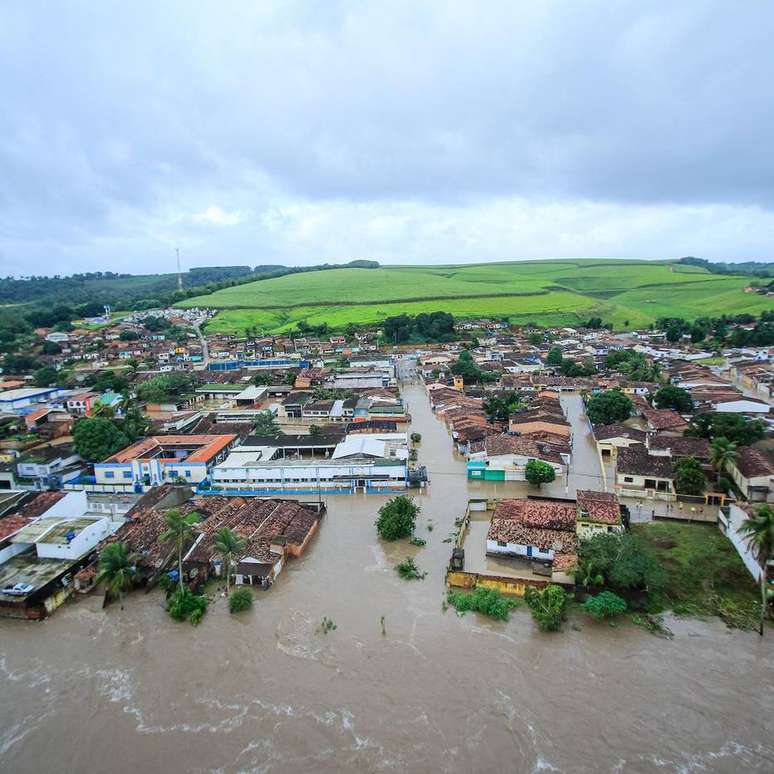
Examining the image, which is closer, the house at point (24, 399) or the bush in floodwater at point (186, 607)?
the bush in floodwater at point (186, 607)

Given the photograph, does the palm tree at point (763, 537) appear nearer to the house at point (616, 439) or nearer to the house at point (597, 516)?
the house at point (597, 516)

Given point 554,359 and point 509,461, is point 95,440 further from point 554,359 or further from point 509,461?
point 554,359

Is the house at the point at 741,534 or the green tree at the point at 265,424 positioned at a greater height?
the house at the point at 741,534

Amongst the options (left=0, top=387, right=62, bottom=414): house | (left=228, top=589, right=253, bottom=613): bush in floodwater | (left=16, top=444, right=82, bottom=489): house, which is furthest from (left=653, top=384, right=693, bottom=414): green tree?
(left=0, top=387, right=62, bottom=414): house

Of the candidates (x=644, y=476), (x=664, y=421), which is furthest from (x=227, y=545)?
(x=664, y=421)

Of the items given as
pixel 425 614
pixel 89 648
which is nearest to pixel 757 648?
pixel 425 614

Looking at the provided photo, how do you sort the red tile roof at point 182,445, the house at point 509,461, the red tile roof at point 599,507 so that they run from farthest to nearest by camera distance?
1. the red tile roof at point 182,445
2. the house at point 509,461
3. the red tile roof at point 599,507

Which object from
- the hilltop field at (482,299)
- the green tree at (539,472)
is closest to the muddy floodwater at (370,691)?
the green tree at (539,472)
